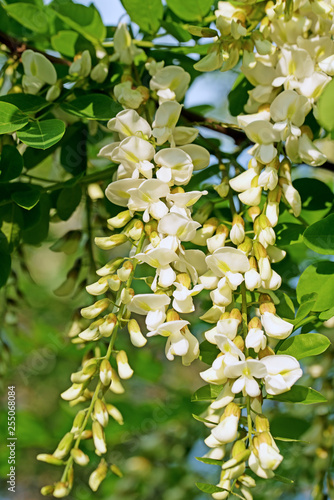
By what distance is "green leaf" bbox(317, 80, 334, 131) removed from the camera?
450 millimetres

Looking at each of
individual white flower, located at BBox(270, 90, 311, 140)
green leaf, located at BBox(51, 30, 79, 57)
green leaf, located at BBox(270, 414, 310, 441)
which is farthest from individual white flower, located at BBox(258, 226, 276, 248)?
green leaf, located at BBox(270, 414, 310, 441)

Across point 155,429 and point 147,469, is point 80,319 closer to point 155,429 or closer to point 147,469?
Result: point 155,429

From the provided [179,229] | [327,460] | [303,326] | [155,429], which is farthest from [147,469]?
[179,229]

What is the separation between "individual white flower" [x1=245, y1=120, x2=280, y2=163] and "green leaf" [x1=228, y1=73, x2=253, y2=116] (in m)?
0.22

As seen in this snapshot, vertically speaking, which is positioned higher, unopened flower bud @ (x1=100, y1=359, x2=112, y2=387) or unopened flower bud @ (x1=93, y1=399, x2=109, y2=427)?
unopened flower bud @ (x1=100, y1=359, x2=112, y2=387)

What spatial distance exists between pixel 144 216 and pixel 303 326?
209mm

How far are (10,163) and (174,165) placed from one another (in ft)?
0.71

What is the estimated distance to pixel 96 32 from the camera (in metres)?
0.74

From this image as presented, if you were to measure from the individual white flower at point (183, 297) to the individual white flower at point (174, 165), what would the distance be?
109mm

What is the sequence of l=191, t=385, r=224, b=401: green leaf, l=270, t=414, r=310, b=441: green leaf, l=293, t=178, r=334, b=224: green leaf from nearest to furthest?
l=191, t=385, r=224, b=401: green leaf → l=293, t=178, r=334, b=224: green leaf → l=270, t=414, r=310, b=441: green leaf

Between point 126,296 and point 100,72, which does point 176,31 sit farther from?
point 126,296

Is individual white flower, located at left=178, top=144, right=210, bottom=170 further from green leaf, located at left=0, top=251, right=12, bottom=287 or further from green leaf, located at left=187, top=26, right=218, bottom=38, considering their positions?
green leaf, located at left=0, top=251, right=12, bottom=287

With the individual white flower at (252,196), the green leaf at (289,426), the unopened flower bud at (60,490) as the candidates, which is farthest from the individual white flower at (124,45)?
the green leaf at (289,426)

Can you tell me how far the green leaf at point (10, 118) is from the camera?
1.90 feet
